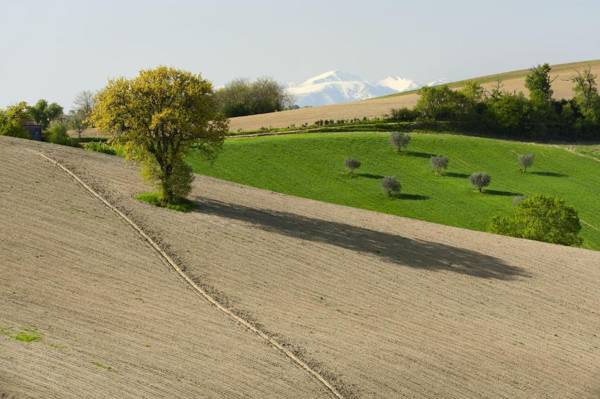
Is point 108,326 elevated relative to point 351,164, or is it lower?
lower

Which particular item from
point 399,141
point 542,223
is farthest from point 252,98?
point 542,223

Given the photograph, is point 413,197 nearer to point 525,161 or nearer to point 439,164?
point 439,164

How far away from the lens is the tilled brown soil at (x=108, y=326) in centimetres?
2158

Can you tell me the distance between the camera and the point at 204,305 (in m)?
31.7

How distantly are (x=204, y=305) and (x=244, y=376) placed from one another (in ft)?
26.6

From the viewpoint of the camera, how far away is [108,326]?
87.5ft

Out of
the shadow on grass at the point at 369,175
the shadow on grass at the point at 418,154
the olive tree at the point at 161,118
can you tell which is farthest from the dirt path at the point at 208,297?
the shadow on grass at the point at 418,154

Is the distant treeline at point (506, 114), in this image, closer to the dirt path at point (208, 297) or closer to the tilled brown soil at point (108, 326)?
the dirt path at point (208, 297)

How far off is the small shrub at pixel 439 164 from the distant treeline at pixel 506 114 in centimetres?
2795

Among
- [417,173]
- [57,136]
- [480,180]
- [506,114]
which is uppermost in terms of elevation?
[506,114]

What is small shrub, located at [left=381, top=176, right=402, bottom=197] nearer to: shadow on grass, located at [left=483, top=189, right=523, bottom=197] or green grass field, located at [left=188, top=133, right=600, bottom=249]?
green grass field, located at [left=188, top=133, right=600, bottom=249]

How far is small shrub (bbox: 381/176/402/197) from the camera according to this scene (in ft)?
259

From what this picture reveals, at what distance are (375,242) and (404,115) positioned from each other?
7626 cm

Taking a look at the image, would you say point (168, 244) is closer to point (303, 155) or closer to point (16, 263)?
point (16, 263)
